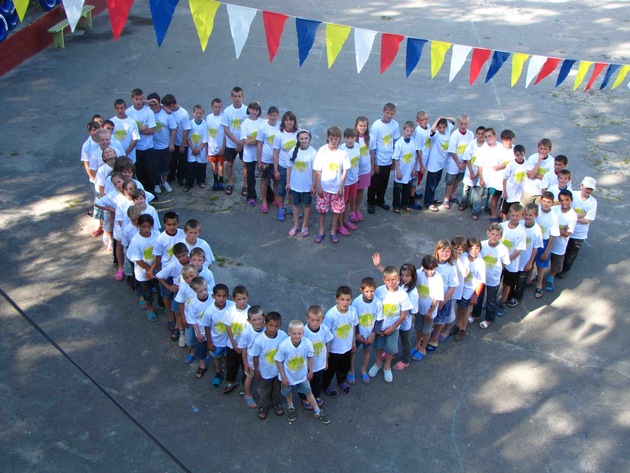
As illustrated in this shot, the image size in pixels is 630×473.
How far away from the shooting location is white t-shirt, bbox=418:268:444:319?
6285mm

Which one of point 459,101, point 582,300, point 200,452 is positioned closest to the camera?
point 200,452

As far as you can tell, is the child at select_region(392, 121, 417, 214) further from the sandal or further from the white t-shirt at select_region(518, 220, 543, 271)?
the sandal

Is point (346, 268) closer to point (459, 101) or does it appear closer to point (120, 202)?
point (120, 202)

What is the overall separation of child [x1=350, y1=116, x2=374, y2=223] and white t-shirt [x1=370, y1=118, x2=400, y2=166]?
0.14 m

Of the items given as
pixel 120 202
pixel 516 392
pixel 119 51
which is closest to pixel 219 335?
pixel 120 202

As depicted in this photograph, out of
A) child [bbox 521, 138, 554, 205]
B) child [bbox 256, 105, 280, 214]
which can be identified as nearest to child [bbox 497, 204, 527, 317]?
child [bbox 521, 138, 554, 205]

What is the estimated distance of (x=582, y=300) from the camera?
7.73 metres

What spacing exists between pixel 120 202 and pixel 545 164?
18.0 feet

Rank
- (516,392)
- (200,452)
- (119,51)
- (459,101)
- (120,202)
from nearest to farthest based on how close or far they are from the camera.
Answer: (200,452) < (516,392) < (120,202) < (459,101) < (119,51)

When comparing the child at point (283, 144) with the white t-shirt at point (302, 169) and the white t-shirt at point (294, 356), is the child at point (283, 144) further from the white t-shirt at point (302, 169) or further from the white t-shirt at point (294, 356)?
the white t-shirt at point (294, 356)

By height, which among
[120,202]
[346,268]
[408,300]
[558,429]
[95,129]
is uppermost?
[95,129]

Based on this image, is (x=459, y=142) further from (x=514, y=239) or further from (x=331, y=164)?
(x=514, y=239)

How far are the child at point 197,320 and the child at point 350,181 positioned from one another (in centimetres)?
309

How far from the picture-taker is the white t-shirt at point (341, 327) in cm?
583
